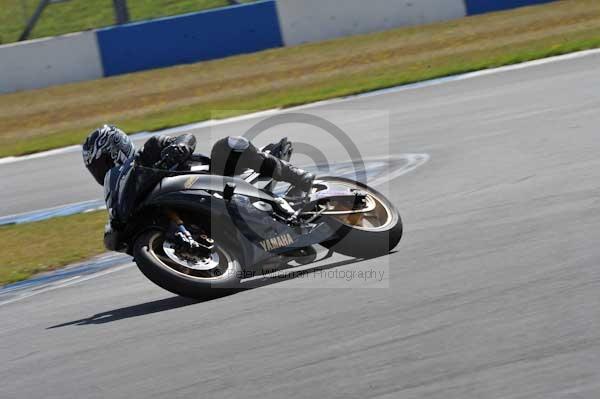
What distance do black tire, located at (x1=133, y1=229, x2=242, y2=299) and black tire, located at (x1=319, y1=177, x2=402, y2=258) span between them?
71 centimetres

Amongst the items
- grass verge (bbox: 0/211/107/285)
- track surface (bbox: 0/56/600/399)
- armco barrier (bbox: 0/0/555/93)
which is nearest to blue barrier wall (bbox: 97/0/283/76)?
armco barrier (bbox: 0/0/555/93)

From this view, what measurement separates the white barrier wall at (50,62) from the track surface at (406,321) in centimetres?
1095

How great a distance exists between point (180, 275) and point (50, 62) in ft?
44.8

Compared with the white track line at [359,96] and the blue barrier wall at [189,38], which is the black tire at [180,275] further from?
the blue barrier wall at [189,38]

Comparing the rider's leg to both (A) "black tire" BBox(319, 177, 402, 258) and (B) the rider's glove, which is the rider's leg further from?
(A) "black tire" BBox(319, 177, 402, 258)

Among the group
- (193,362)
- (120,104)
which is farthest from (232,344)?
(120,104)

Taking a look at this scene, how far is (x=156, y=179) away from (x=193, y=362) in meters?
1.49

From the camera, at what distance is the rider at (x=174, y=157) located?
6020 mm

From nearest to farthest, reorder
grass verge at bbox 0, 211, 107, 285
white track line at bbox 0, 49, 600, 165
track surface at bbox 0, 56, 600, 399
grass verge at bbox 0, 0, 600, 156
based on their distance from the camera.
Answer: track surface at bbox 0, 56, 600, 399, grass verge at bbox 0, 211, 107, 285, white track line at bbox 0, 49, 600, 165, grass verge at bbox 0, 0, 600, 156

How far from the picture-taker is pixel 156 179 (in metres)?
6.00

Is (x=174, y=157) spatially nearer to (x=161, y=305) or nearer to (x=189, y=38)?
(x=161, y=305)

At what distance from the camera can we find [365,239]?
640 centimetres

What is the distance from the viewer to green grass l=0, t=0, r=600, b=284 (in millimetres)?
15414

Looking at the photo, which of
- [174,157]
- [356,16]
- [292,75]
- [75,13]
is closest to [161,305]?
[174,157]
